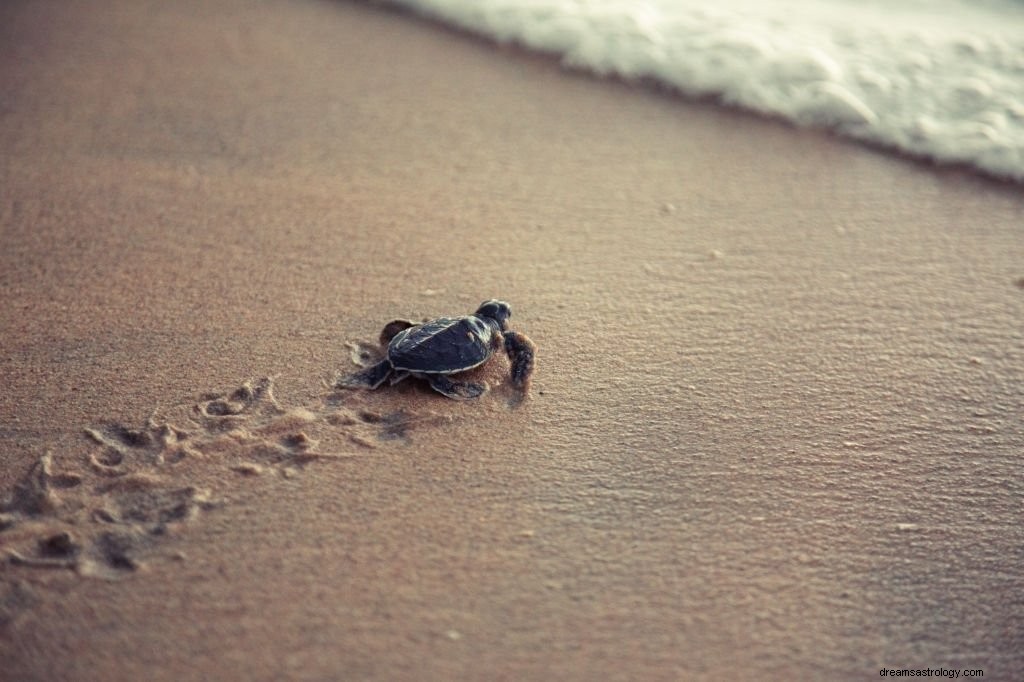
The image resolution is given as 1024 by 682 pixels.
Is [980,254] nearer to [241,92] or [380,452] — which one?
[380,452]

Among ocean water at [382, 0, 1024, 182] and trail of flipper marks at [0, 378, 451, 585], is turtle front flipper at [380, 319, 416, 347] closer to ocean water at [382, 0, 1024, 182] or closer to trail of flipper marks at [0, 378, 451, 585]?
trail of flipper marks at [0, 378, 451, 585]

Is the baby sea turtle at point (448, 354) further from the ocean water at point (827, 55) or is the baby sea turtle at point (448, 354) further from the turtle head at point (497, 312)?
the ocean water at point (827, 55)

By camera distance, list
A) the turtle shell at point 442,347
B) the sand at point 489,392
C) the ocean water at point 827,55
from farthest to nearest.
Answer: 1. the ocean water at point 827,55
2. the turtle shell at point 442,347
3. the sand at point 489,392

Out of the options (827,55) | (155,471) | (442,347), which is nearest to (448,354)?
(442,347)

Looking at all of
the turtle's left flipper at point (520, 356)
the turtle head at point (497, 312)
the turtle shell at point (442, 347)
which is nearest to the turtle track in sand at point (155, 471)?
the turtle shell at point (442, 347)

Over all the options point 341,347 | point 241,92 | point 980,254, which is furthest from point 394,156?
point 980,254

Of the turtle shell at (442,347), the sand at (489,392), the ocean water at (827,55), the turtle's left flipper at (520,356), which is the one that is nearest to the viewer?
the sand at (489,392)
